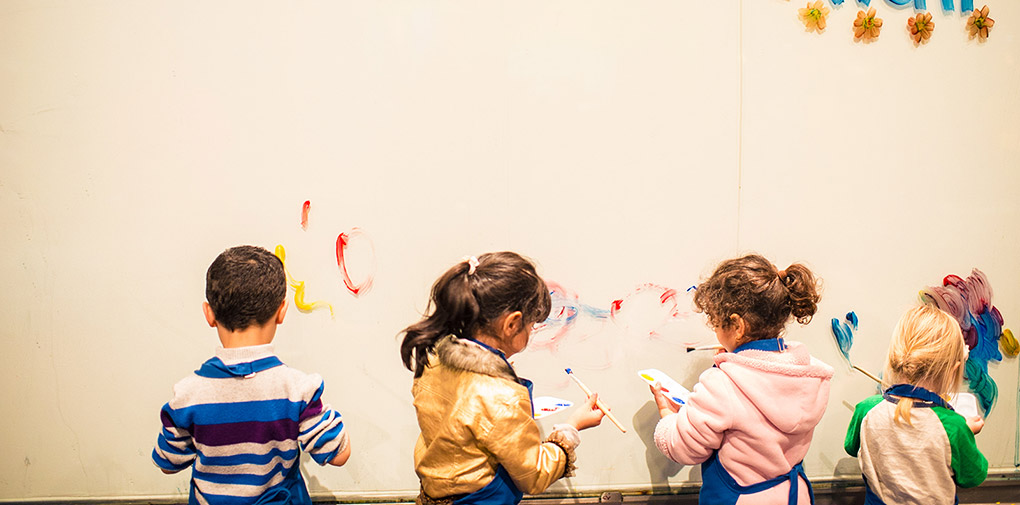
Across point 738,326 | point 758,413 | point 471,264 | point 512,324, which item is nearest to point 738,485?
point 758,413

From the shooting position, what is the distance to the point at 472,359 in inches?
41.1

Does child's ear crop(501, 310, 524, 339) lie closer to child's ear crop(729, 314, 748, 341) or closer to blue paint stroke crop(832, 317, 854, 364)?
child's ear crop(729, 314, 748, 341)

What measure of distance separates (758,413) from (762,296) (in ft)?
0.68

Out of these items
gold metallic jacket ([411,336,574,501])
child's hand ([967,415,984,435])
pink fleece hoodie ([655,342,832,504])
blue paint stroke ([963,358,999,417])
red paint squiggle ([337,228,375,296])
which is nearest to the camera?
gold metallic jacket ([411,336,574,501])

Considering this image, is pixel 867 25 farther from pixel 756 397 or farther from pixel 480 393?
pixel 480 393

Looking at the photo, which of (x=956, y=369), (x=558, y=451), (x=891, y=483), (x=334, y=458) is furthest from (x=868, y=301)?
(x=334, y=458)

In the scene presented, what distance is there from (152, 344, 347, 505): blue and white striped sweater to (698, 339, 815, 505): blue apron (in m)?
0.69

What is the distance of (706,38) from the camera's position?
4.76 ft

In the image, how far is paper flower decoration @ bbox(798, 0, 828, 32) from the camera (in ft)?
4.80

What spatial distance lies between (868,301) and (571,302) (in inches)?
27.5

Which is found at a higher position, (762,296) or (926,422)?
(762,296)

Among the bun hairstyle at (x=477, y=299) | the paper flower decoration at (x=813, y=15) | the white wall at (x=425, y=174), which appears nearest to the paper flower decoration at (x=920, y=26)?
the white wall at (x=425, y=174)

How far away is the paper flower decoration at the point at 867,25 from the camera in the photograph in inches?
57.9

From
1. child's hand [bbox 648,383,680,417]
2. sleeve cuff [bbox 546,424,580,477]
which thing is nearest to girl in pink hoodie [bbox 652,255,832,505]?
child's hand [bbox 648,383,680,417]
